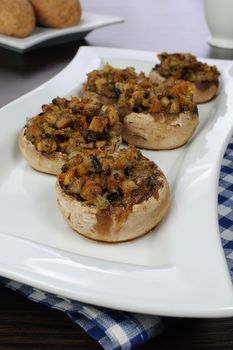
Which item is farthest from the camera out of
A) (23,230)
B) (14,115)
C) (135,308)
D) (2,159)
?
(14,115)

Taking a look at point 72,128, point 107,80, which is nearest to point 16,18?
point 107,80

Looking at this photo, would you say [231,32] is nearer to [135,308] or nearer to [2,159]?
[2,159]

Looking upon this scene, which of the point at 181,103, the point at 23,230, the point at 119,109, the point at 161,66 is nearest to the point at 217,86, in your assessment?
the point at 161,66

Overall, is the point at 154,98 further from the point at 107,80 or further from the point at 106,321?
the point at 106,321

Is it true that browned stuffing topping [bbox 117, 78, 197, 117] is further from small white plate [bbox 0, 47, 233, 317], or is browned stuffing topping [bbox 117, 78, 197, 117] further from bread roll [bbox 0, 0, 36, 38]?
bread roll [bbox 0, 0, 36, 38]

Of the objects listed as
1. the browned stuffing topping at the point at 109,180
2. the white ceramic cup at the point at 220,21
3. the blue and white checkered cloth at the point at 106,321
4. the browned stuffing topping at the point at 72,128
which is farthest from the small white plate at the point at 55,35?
the blue and white checkered cloth at the point at 106,321
